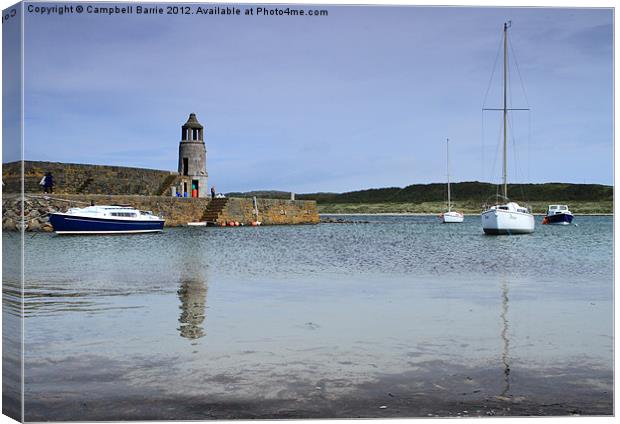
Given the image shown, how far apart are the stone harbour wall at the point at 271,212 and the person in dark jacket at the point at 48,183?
11.9 metres

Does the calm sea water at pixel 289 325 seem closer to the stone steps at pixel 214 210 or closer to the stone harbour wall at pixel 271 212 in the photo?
the stone steps at pixel 214 210

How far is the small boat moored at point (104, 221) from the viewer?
29328mm

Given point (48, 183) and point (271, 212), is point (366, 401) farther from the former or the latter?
point (271, 212)

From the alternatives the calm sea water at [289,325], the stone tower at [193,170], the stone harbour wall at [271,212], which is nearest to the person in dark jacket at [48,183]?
the stone tower at [193,170]

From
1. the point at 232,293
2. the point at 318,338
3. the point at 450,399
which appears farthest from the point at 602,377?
the point at 232,293

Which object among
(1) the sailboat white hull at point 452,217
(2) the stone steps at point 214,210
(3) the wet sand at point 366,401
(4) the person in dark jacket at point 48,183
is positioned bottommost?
(3) the wet sand at point 366,401

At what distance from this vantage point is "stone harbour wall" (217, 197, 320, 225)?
42.2m

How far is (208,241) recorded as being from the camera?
27.3m

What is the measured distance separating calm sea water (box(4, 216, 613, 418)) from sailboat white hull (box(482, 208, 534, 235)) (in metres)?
12.2

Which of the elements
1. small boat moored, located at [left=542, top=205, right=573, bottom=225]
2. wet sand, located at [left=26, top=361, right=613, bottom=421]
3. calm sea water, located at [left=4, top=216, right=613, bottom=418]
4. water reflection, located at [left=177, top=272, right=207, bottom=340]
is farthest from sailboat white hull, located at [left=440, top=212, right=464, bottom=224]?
wet sand, located at [left=26, top=361, right=613, bottom=421]

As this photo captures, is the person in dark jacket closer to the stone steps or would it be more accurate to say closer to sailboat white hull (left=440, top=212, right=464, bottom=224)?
the stone steps

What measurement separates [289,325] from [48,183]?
23669mm

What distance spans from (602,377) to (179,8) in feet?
13.4

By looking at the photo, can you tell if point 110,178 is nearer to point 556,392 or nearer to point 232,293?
point 232,293
